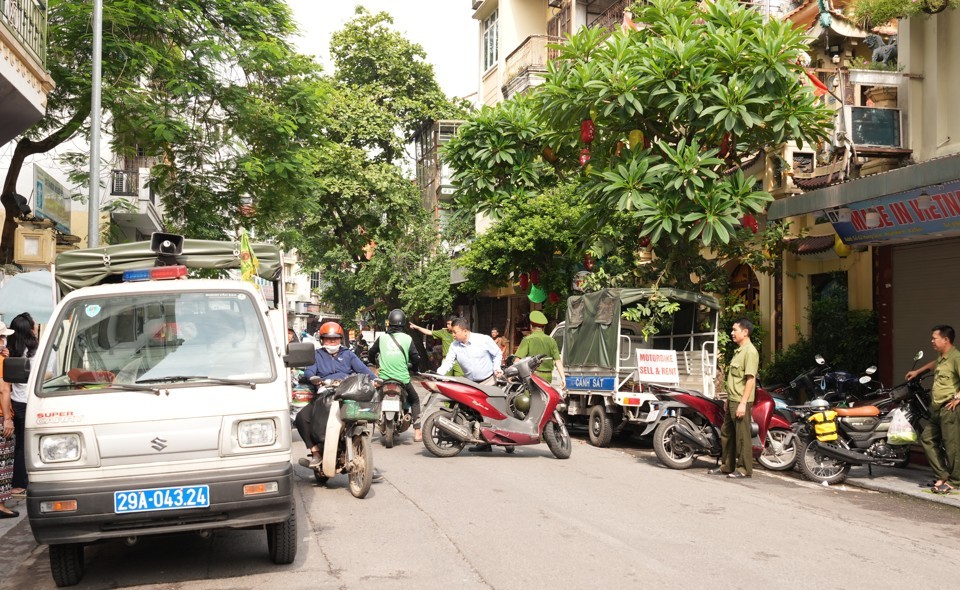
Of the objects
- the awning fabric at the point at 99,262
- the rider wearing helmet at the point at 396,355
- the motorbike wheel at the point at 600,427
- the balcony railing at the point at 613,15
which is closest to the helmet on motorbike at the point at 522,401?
the rider wearing helmet at the point at 396,355

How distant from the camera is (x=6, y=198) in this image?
14945mm

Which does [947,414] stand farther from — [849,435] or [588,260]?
[588,260]

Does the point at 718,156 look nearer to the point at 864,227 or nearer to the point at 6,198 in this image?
the point at 864,227

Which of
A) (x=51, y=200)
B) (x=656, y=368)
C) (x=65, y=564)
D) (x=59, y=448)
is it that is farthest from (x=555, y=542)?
(x=51, y=200)

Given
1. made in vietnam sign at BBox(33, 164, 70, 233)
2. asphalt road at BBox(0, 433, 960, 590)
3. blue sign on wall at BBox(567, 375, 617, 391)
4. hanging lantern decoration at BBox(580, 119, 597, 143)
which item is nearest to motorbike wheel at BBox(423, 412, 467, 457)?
asphalt road at BBox(0, 433, 960, 590)

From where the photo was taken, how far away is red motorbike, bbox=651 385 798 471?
1153 centimetres

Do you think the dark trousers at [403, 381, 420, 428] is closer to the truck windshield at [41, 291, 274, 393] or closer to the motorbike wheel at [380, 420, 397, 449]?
the motorbike wheel at [380, 420, 397, 449]

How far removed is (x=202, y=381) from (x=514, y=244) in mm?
17766

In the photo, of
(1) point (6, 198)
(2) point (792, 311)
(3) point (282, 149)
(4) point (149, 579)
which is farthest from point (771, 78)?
(1) point (6, 198)

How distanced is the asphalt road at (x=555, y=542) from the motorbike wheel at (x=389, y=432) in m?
2.48

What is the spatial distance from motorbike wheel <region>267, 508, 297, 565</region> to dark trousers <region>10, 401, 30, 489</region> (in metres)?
3.85

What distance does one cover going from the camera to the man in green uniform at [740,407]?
35.8ft

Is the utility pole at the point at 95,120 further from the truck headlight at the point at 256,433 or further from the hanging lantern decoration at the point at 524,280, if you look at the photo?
the hanging lantern decoration at the point at 524,280

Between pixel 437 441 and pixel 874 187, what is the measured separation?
672cm
